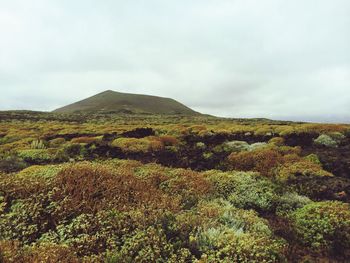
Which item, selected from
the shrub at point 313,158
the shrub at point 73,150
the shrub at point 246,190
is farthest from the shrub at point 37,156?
the shrub at point 313,158

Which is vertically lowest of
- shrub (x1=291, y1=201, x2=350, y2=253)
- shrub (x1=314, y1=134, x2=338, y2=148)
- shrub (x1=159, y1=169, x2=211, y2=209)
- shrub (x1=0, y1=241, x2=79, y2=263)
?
shrub (x1=291, y1=201, x2=350, y2=253)

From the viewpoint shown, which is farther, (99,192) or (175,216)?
(99,192)

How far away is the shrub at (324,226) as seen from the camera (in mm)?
7281

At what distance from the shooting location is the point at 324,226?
302 inches

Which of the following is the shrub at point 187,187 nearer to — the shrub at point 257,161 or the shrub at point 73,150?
the shrub at point 257,161

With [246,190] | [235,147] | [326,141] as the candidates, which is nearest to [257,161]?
[235,147]

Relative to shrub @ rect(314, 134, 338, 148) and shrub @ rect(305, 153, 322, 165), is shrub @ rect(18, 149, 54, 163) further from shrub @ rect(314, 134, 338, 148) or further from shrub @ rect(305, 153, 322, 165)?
shrub @ rect(314, 134, 338, 148)

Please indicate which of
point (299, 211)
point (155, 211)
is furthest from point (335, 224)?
point (155, 211)

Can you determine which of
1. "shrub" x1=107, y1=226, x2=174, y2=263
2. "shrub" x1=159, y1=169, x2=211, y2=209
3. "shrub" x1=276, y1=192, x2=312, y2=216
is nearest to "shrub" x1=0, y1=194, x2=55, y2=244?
"shrub" x1=107, y1=226, x2=174, y2=263

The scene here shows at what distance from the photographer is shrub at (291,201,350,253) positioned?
23.9 ft

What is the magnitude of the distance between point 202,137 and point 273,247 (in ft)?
56.3

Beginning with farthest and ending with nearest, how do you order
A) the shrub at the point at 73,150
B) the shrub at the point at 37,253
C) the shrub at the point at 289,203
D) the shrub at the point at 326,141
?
1. the shrub at the point at 326,141
2. the shrub at the point at 73,150
3. the shrub at the point at 289,203
4. the shrub at the point at 37,253

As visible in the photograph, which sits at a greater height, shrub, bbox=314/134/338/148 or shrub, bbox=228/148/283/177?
shrub, bbox=314/134/338/148

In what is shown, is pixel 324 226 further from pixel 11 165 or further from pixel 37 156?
pixel 37 156
